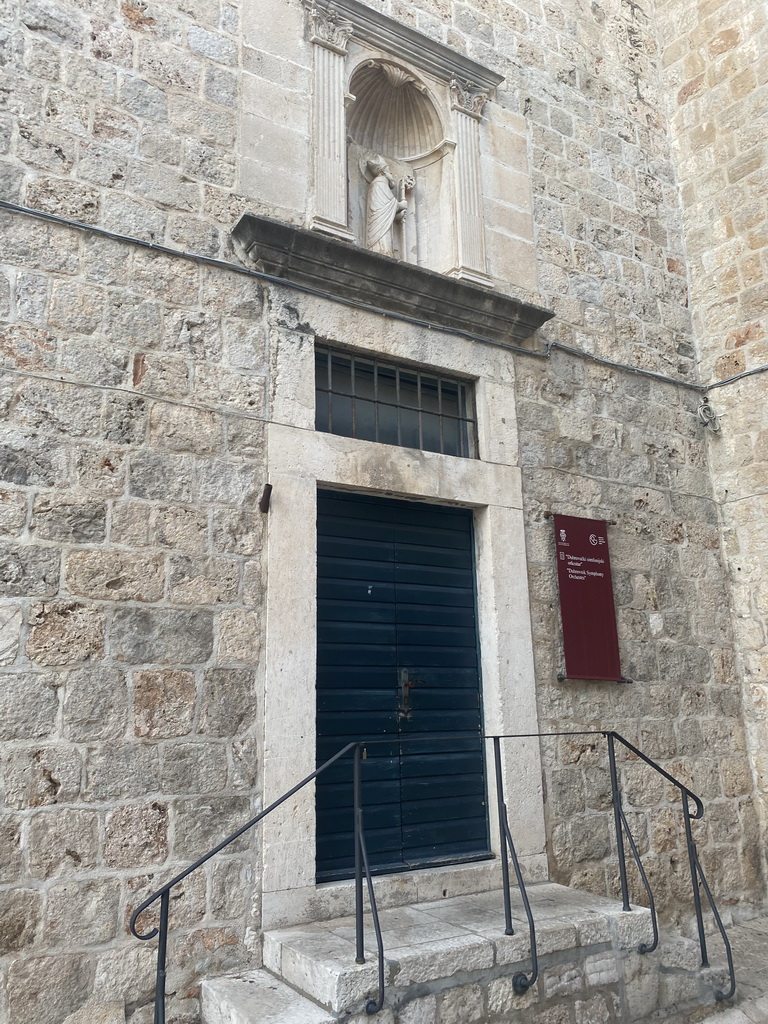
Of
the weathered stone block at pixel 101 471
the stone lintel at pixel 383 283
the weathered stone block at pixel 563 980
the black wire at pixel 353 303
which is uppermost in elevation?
the stone lintel at pixel 383 283

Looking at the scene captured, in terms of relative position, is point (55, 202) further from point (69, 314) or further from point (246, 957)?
point (246, 957)

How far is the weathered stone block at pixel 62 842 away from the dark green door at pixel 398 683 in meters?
1.19

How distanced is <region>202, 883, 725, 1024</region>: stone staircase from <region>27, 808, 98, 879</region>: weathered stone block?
786mm

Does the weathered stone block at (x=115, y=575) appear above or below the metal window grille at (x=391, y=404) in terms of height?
below

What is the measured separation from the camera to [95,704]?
365 centimetres

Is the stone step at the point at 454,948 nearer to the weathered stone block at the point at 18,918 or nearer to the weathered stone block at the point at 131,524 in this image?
the weathered stone block at the point at 18,918

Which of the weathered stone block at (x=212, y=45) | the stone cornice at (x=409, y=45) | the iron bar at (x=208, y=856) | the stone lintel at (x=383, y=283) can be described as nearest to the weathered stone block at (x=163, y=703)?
the iron bar at (x=208, y=856)

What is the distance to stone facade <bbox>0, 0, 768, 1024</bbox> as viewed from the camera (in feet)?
11.8

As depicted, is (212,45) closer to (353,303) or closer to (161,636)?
(353,303)

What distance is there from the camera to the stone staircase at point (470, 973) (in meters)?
3.19

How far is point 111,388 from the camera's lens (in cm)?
403

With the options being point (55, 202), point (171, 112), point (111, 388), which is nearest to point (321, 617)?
point (111, 388)

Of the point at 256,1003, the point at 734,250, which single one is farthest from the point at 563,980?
the point at 734,250

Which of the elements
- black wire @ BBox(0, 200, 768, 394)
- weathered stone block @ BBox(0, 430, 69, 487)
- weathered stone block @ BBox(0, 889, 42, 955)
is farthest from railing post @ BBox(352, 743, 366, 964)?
black wire @ BBox(0, 200, 768, 394)
